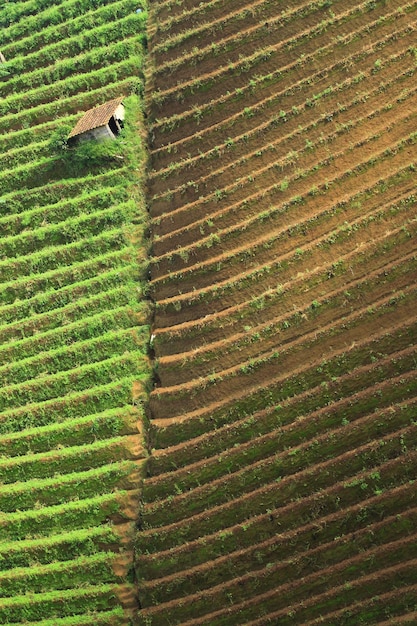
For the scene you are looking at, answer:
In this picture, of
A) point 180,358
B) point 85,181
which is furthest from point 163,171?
point 180,358

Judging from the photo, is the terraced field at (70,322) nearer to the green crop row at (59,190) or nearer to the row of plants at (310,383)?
the green crop row at (59,190)

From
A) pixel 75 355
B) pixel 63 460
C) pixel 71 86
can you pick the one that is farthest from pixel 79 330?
pixel 71 86

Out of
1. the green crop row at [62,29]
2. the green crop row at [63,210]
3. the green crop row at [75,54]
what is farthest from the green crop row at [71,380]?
the green crop row at [62,29]

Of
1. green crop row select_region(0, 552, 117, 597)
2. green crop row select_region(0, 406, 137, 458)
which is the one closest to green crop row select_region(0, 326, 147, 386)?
green crop row select_region(0, 406, 137, 458)

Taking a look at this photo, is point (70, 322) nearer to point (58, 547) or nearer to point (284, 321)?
point (58, 547)

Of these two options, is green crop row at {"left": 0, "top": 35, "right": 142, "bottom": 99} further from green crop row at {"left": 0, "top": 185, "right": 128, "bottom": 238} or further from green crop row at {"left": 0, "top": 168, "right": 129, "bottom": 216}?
green crop row at {"left": 0, "top": 185, "right": 128, "bottom": 238}

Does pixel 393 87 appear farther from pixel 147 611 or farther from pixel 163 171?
pixel 147 611
